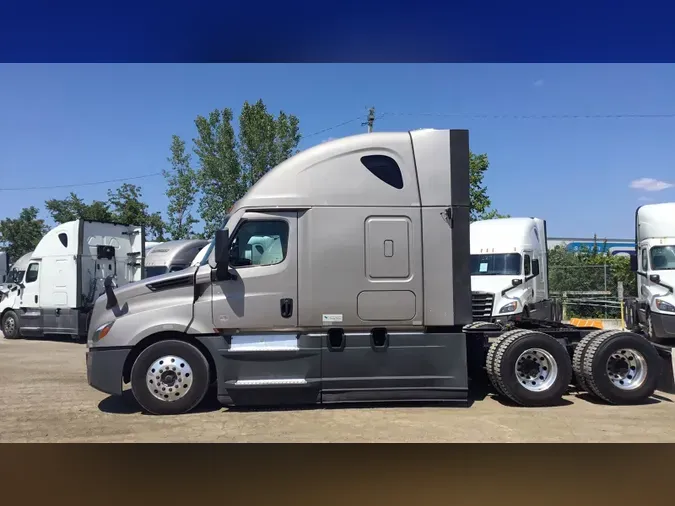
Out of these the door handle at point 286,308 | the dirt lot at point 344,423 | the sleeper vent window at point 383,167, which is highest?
the sleeper vent window at point 383,167

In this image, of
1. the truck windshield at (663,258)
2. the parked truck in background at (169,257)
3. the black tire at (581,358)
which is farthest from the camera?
the parked truck in background at (169,257)

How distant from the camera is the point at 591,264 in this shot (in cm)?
2342

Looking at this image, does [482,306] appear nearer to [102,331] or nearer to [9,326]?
[102,331]

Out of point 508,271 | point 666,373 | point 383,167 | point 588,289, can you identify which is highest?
point 383,167

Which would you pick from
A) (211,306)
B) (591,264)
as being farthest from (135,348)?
(591,264)

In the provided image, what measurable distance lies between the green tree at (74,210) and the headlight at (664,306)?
2882 centimetres

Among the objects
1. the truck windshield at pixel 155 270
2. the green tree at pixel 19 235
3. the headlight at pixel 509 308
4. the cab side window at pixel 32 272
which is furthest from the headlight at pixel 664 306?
the green tree at pixel 19 235

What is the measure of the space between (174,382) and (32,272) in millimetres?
11849

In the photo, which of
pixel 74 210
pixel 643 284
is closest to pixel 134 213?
pixel 74 210

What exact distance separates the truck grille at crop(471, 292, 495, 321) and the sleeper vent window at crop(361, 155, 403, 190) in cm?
737

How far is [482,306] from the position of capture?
13.9 meters

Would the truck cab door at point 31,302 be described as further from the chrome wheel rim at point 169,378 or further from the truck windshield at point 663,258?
the truck windshield at point 663,258

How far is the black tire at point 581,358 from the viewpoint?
7695mm
